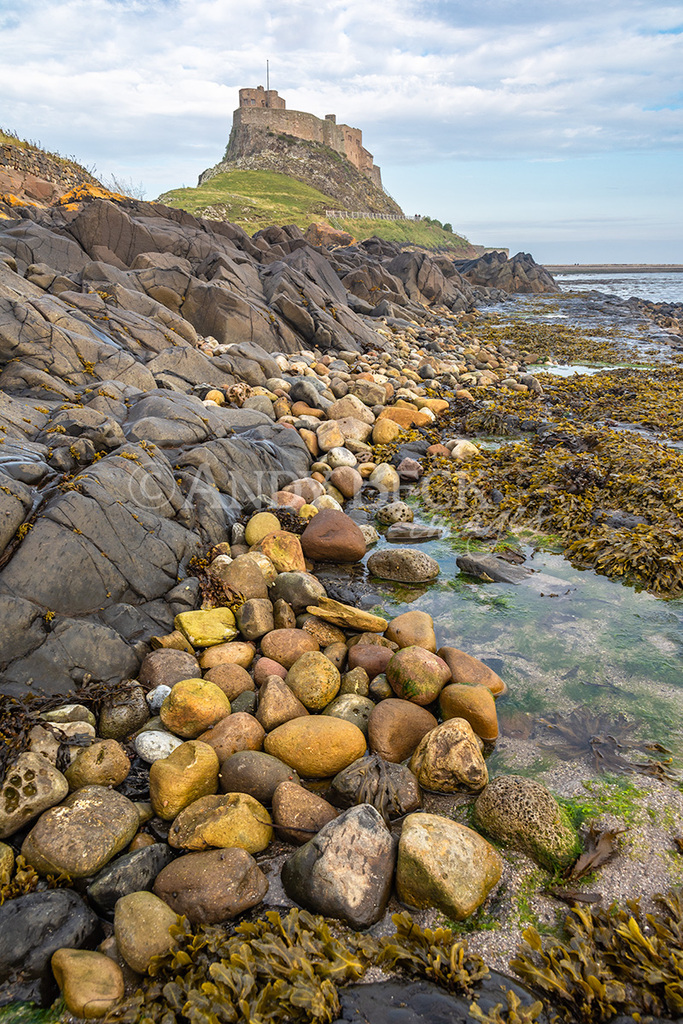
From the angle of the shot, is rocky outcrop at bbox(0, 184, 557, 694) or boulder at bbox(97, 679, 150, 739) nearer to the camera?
boulder at bbox(97, 679, 150, 739)

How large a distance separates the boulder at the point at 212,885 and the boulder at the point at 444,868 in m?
0.94

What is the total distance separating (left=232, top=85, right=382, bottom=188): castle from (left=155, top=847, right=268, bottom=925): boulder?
330ft

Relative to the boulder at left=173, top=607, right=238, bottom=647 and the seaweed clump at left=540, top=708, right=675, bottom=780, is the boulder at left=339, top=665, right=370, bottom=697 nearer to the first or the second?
the boulder at left=173, top=607, right=238, bottom=647

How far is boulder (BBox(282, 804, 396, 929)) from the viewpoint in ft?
10.9

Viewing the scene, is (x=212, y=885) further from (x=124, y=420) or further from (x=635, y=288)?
(x=635, y=288)

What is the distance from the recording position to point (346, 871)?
338cm

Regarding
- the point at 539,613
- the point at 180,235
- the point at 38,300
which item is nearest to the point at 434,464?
the point at 539,613

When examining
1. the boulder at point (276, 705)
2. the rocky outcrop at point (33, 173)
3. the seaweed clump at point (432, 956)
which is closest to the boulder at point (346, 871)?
the seaweed clump at point (432, 956)

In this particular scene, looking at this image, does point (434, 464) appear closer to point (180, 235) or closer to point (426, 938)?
point (426, 938)

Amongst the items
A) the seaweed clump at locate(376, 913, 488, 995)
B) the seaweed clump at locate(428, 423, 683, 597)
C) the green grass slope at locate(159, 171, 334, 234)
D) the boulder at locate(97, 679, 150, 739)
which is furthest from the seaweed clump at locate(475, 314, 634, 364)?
the green grass slope at locate(159, 171, 334, 234)

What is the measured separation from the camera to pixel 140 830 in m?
3.95

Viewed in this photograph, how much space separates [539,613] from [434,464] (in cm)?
526

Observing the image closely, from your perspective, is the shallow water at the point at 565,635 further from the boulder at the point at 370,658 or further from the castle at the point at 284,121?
the castle at the point at 284,121

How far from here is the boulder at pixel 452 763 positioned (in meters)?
4.22
